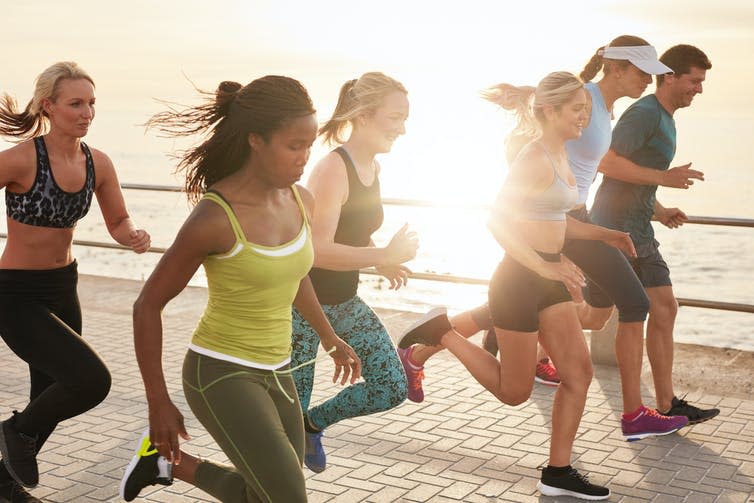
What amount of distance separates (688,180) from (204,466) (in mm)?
3343

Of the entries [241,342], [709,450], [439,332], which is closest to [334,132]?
[439,332]

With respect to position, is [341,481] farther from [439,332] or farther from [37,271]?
[37,271]

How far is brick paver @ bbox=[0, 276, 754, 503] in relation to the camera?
510cm

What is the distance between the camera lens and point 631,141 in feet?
19.5

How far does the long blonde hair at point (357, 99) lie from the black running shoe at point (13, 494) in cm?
208

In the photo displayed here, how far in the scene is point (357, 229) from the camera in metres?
4.70

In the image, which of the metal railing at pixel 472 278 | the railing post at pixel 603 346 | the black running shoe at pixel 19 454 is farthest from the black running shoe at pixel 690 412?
the black running shoe at pixel 19 454

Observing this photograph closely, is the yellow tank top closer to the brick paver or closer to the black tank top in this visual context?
the black tank top

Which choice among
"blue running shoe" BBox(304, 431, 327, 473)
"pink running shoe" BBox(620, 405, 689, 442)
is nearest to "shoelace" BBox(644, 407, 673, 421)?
"pink running shoe" BBox(620, 405, 689, 442)

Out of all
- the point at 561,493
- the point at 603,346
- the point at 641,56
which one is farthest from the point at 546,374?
the point at 641,56

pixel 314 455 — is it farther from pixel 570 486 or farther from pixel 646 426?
pixel 646 426

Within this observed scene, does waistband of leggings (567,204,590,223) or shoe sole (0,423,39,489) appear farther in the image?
waistband of leggings (567,204,590,223)

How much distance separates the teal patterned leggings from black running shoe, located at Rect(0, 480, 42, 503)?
1.31 metres

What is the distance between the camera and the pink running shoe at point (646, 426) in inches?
233
